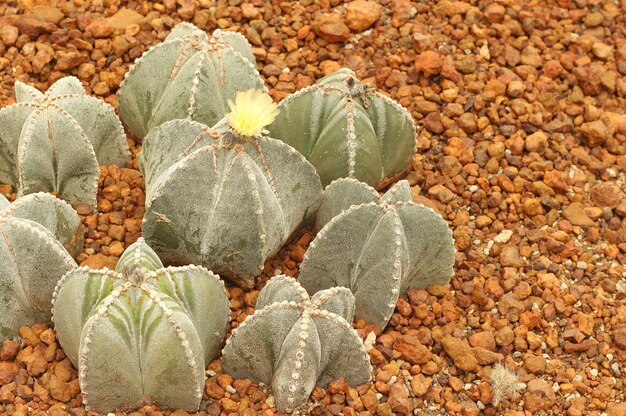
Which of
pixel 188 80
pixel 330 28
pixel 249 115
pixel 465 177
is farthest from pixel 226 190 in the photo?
pixel 330 28

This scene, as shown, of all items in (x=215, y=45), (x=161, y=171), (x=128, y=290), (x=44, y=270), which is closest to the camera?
(x=128, y=290)

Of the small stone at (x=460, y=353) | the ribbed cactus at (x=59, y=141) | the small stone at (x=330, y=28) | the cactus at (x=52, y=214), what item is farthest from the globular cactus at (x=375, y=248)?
the small stone at (x=330, y=28)

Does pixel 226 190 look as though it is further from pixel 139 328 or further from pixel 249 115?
pixel 139 328

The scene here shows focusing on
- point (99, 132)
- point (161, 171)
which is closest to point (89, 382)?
point (161, 171)

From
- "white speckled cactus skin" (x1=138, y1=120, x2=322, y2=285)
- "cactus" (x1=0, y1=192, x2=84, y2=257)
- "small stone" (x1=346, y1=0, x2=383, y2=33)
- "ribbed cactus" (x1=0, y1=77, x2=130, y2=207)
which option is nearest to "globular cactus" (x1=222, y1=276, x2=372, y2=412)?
"white speckled cactus skin" (x1=138, y1=120, x2=322, y2=285)

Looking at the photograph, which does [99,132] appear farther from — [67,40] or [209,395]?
[209,395]

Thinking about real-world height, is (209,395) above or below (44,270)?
below
